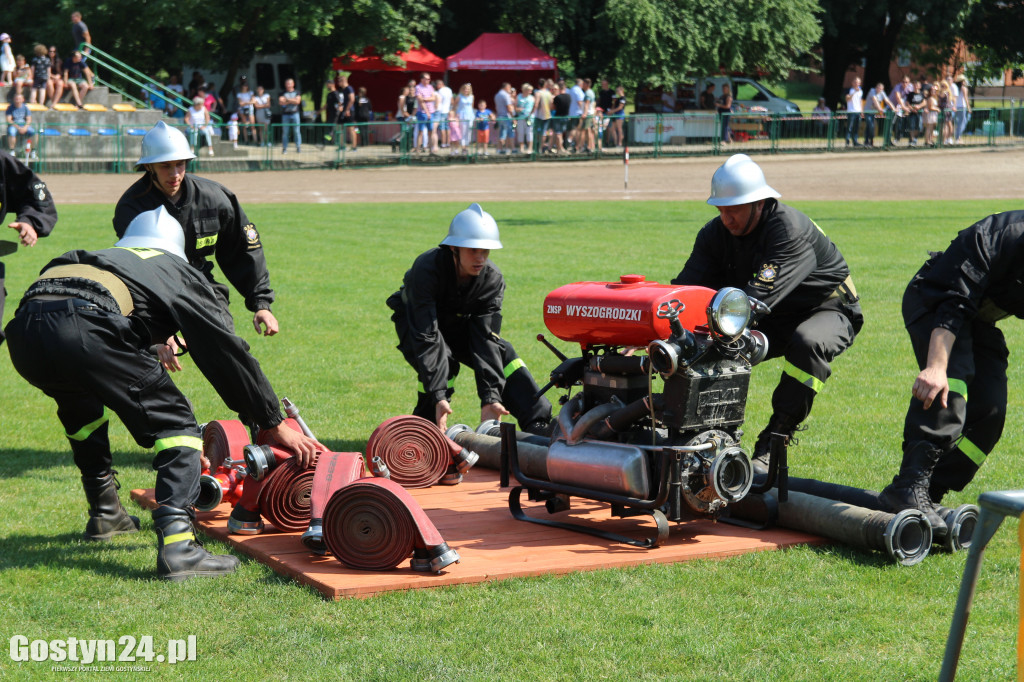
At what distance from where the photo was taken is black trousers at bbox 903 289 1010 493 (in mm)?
5781

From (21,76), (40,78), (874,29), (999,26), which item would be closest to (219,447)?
(40,78)

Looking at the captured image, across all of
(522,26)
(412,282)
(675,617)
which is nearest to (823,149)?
(522,26)

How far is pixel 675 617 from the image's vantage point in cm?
492

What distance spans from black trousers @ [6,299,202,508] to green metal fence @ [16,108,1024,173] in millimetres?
28086

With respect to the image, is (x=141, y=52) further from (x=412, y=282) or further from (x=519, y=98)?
(x=412, y=282)

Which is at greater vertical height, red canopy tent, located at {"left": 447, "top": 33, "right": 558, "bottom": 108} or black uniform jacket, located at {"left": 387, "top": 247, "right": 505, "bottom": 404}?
red canopy tent, located at {"left": 447, "top": 33, "right": 558, "bottom": 108}

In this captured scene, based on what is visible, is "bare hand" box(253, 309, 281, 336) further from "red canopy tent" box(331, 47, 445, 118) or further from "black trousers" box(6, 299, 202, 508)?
"red canopy tent" box(331, 47, 445, 118)

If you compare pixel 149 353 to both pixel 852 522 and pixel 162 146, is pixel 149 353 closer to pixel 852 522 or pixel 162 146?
pixel 162 146

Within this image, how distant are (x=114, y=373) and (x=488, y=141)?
30.3 metres

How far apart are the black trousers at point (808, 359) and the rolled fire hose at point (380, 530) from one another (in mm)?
2329

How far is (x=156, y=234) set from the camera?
5668 mm

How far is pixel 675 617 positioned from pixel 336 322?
333 inches

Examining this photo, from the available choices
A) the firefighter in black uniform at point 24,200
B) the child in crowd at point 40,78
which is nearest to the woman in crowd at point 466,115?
the child in crowd at point 40,78

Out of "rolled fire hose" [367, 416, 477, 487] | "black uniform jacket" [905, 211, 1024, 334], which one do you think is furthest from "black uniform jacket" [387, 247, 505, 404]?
"black uniform jacket" [905, 211, 1024, 334]
